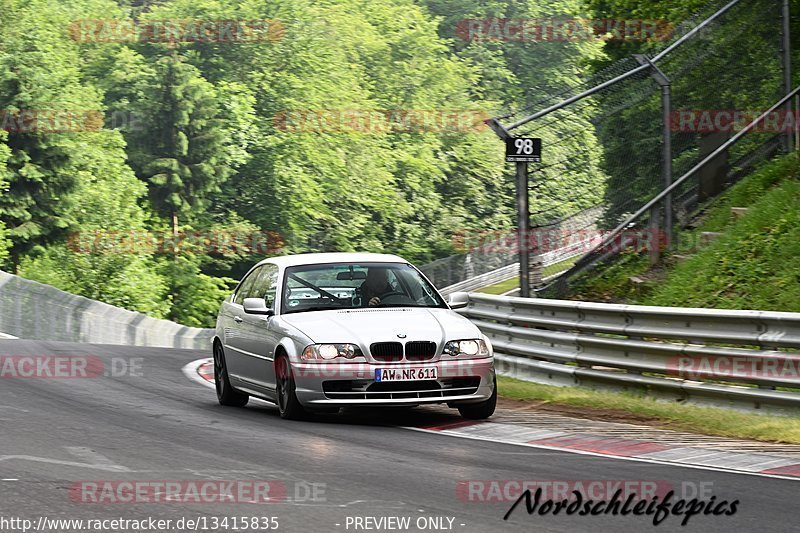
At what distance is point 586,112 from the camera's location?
688 inches

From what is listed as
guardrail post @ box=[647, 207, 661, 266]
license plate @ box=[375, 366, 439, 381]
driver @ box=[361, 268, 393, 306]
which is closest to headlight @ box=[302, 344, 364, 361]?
license plate @ box=[375, 366, 439, 381]

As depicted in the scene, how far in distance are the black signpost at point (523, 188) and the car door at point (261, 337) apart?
3.55m

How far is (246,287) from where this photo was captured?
1430cm

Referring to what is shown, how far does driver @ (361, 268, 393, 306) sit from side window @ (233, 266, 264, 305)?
4.99 feet

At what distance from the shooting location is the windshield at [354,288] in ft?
42.0

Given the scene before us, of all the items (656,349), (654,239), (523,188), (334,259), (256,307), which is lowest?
(656,349)

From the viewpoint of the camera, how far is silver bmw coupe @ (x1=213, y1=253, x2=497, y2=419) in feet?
38.4

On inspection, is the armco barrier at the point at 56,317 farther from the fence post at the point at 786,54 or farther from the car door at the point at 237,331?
the fence post at the point at 786,54

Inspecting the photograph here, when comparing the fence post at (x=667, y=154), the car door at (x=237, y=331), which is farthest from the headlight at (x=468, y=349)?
the fence post at (x=667, y=154)

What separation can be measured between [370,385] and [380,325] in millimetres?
566

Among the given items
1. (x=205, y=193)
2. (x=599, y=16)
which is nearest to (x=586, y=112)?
(x=599, y=16)

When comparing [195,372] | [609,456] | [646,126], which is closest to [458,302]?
[609,456]

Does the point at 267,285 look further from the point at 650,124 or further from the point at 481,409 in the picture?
the point at 650,124

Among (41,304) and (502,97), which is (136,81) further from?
(41,304)
